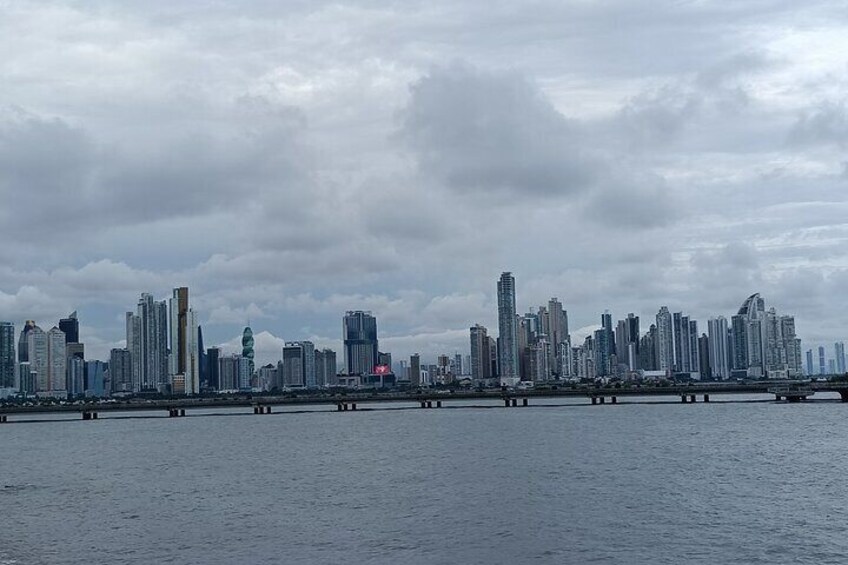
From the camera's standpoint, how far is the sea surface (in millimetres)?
59375

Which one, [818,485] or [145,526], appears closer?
[145,526]

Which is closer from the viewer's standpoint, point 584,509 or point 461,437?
point 584,509

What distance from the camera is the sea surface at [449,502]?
59.4 m

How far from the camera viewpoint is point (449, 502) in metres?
79.1

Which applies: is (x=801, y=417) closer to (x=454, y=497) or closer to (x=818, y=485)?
(x=818, y=485)

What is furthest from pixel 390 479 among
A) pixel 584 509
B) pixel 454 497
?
pixel 584 509

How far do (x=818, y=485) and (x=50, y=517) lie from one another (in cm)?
6477

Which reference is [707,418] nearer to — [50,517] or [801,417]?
[801,417]

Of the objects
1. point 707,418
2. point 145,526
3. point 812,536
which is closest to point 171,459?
point 145,526

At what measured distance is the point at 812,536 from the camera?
6041 cm

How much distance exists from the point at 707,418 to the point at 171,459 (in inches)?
4280

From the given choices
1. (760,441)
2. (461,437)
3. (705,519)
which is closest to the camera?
(705,519)

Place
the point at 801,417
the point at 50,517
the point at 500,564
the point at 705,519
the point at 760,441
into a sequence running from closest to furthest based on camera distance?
the point at 500,564, the point at 705,519, the point at 50,517, the point at 760,441, the point at 801,417

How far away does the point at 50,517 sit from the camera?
7888 centimetres
